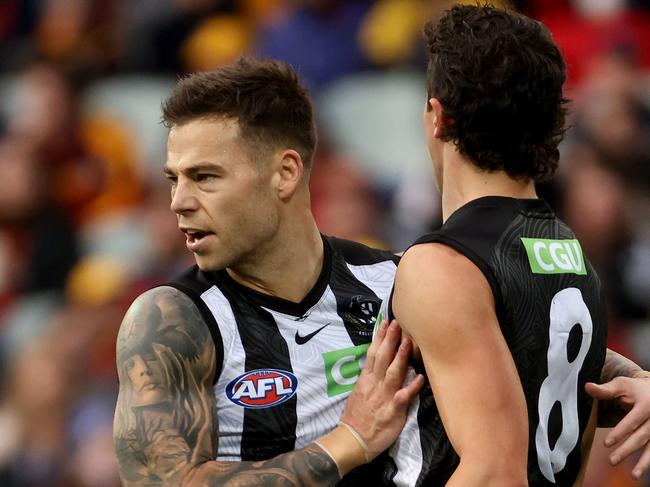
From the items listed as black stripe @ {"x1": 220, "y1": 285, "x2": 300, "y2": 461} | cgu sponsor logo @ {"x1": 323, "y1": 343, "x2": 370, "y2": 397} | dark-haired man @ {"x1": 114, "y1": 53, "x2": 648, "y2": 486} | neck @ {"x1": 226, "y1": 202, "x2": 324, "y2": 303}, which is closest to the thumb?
dark-haired man @ {"x1": 114, "y1": 53, "x2": 648, "y2": 486}

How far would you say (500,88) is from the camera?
3.08m

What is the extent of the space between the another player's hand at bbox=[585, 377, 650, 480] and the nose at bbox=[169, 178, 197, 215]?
126 centimetres

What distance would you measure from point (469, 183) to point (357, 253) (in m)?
0.98

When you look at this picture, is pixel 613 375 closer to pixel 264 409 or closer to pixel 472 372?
pixel 472 372

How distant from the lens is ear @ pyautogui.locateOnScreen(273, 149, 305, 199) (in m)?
3.74

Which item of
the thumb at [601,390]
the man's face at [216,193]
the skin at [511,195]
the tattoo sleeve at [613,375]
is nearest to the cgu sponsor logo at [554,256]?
the skin at [511,195]

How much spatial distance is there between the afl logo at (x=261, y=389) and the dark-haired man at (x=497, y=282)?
16.2 inches

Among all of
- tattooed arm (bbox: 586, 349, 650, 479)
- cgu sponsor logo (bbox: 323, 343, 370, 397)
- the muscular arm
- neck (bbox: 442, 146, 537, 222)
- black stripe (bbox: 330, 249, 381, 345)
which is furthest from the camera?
black stripe (bbox: 330, 249, 381, 345)

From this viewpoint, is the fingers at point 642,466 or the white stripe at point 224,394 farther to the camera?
the white stripe at point 224,394

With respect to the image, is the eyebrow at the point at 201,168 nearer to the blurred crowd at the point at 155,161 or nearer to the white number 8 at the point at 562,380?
the white number 8 at the point at 562,380

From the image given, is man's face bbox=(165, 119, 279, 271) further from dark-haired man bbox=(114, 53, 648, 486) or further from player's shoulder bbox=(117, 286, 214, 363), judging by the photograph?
player's shoulder bbox=(117, 286, 214, 363)

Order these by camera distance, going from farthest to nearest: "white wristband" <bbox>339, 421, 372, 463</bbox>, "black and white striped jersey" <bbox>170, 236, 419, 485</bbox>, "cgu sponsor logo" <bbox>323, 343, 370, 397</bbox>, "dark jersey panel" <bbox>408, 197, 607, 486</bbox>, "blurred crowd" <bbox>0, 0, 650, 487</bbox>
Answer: "blurred crowd" <bbox>0, 0, 650, 487</bbox> < "cgu sponsor logo" <bbox>323, 343, 370, 397</bbox> < "black and white striped jersey" <bbox>170, 236, 419, 485</bbox> < "white wristband" <bbox>339, 421, 372, 463</bbox> < "dark jersey panel" <bbox>408, 197, 607, 486</bbox>

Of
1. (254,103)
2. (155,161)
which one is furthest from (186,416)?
(155,161)

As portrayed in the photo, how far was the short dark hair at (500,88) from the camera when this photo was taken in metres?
3.09
